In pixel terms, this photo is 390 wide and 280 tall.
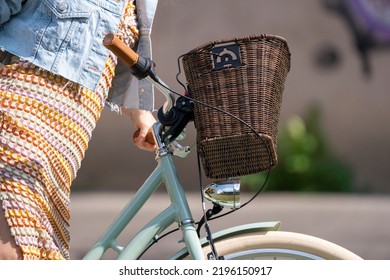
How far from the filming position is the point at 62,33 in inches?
95.6

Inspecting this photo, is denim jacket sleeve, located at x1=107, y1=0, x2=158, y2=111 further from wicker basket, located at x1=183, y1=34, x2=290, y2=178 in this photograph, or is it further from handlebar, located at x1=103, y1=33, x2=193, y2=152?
wicker basket, located at x1=183, y1=34, x2=290, y2=178

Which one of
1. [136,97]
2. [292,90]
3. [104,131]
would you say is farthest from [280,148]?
[136,97]

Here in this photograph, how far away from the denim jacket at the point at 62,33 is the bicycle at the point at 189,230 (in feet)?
0.72

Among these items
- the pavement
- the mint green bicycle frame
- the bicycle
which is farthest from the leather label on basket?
the pavement

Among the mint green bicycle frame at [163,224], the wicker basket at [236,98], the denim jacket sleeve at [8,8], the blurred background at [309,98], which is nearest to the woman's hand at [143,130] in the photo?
the mint green bicycle frame at [163,224]

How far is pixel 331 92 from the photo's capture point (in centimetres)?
831

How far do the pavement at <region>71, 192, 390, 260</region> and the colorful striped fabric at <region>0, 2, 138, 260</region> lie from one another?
3.32 m

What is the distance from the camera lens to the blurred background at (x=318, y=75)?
824cm

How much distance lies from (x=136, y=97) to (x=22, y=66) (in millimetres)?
480

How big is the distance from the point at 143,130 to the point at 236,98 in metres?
0.57

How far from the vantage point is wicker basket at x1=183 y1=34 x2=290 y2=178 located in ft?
7.63

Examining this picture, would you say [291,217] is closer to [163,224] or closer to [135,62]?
[163,224]

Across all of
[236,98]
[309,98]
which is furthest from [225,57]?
[309,98]

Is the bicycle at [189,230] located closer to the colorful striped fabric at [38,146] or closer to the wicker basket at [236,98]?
the wicker basket at [236,98]
